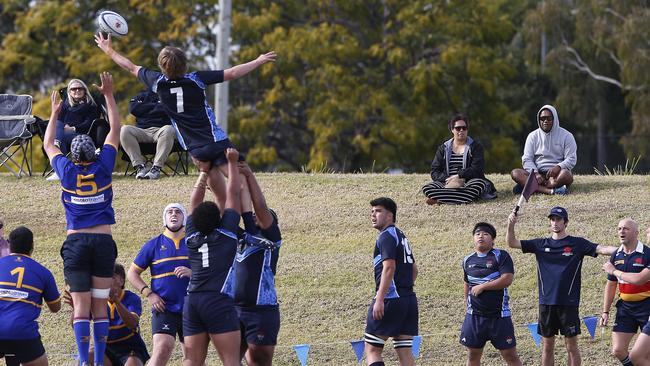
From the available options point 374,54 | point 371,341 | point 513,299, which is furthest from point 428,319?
point 374,54

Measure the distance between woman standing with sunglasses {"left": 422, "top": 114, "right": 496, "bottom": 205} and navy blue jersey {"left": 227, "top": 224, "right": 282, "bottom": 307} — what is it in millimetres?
6547

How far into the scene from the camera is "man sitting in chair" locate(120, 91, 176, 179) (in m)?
16.7

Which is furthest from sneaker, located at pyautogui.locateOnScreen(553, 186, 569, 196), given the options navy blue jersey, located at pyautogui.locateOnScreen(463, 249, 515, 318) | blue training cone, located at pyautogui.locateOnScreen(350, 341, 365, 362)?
blue training cone, located at pyautogui.locateOnScreen(350, 341, 365, 362)

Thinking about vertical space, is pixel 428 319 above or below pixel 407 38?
below

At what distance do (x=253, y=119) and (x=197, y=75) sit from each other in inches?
952

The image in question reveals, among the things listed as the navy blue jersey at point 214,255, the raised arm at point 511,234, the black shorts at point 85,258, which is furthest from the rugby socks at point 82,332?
the raised arm at point 511,234

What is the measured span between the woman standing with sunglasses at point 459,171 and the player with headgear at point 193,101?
6120 millimetres

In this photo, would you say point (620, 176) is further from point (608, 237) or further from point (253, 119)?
point (253, 119)

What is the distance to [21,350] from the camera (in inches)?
384

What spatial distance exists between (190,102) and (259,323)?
6.27ft

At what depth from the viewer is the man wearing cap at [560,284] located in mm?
11438

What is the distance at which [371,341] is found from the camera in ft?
34.1

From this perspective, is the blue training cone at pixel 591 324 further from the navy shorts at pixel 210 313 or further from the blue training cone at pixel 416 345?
the navy shorts at pixel 210 313

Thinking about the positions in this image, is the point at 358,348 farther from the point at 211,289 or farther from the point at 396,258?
the point at 211,289
